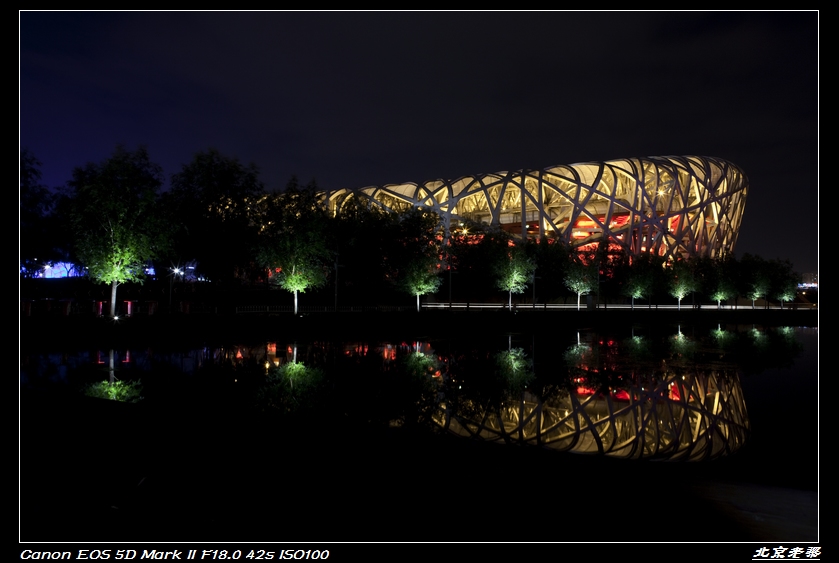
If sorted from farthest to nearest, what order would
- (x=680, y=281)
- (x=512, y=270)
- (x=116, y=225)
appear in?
(x=680, y=281), (x=512, y=270), (x=116, y=225)

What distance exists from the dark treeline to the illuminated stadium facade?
1581cm

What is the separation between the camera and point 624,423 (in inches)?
337

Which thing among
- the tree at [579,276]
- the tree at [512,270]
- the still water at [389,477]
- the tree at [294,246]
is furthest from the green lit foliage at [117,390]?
the tree at [579,276]

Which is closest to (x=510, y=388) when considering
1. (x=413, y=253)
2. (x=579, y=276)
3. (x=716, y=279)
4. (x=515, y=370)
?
(x=515, y=370)

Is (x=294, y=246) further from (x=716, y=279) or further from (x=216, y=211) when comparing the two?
(x=716, y=279)

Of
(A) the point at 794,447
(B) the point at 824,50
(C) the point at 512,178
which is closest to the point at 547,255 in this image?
(C) the point at 512,178

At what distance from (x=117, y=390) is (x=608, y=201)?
228 ft

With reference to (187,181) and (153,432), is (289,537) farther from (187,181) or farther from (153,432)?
(187,181)

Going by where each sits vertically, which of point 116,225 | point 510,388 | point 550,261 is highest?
point 550,261

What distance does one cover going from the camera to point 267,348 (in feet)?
56.3

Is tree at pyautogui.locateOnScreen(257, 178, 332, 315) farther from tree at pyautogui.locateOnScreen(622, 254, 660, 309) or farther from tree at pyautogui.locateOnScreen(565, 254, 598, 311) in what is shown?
tree at pyautogui.locateOnScreen(622, 254, 660, 309)

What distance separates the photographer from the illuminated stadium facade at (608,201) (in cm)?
6556

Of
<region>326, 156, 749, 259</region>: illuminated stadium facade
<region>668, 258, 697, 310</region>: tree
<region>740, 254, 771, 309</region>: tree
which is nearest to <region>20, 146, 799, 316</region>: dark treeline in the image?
<region>668, 258, 697, 310</region>: tree

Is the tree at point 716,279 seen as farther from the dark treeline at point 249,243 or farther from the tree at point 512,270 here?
the tree at point 512,270
